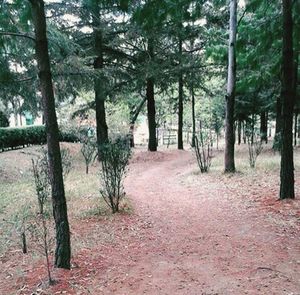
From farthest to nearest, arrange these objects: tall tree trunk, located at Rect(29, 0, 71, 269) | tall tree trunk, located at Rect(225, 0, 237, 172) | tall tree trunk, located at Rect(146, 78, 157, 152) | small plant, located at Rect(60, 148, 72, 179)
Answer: tall tree trunk, located at Rect(146, 78, 157, 152) → tall tree trunk, located at Rect(225, 0, 237, 172) → small plant, located at Rect(60, 148, 72, 179) → tall tree trunk, located at Rect(29, 0, 71, 269)

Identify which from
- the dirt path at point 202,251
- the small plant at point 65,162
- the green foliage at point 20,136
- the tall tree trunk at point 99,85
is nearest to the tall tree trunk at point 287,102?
the dirt path at point 202,251

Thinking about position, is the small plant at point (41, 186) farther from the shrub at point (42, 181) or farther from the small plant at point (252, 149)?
the small plant at point (252, 149)

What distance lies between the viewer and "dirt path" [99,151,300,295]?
3871mm

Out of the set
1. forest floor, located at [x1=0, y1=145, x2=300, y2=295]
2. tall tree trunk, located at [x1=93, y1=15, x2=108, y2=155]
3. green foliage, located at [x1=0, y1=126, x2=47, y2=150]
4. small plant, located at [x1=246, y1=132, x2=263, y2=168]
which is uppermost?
tall tree trunk, located at [x1=93, y1=15, x2=108, y2=155]

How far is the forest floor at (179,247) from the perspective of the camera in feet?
12.9

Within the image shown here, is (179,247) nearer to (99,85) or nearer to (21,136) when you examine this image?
(99,85)

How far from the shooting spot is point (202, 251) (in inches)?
195

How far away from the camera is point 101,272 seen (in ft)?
14.5

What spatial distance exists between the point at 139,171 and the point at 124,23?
6.66 meters

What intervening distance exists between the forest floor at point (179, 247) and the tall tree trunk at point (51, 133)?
1.14 ft

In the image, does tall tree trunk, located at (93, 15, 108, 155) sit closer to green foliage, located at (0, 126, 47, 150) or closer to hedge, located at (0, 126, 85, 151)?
hedge, located at (0, 126, 85, 151)

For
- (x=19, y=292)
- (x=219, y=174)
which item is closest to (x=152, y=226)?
(x=19, y=292)

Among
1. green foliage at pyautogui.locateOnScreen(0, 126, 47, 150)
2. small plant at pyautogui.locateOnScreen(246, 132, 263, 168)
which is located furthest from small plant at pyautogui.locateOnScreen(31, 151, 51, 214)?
green foliage at pyautogui.locateOnScreen(0, 126, 47, 150)

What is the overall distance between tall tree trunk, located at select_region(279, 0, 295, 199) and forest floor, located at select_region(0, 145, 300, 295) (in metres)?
0.44
